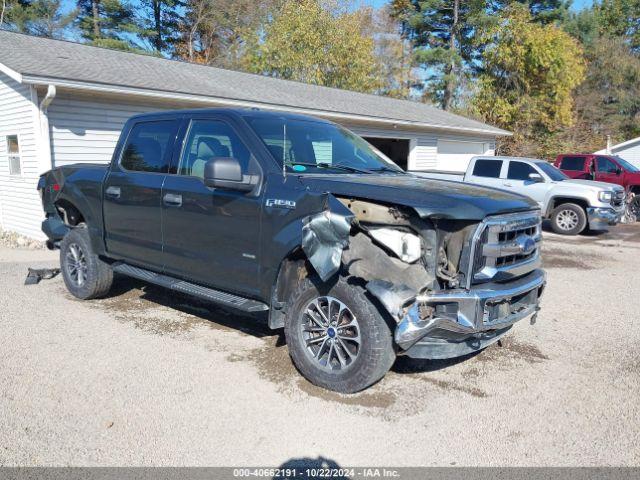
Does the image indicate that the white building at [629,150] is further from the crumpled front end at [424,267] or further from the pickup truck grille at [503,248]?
the crumpled front end at [424,267]

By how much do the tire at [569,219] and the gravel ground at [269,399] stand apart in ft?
24.9

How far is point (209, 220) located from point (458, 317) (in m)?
2.30

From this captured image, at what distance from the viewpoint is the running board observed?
4352 millimetres

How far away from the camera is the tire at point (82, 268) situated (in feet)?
19.9

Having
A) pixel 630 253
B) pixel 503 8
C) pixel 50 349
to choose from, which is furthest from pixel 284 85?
pixel 503 8

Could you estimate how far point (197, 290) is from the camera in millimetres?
4801

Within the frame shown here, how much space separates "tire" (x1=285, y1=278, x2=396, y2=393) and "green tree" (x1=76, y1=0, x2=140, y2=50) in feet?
98.1

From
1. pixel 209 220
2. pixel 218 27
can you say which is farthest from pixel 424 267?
pixel 218 27

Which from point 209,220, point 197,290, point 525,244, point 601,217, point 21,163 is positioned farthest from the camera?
point 601,217

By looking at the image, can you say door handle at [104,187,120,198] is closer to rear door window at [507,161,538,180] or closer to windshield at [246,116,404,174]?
windshield at [246,116,404,174]

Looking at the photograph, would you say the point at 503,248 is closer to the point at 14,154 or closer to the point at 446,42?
the point at 14,154

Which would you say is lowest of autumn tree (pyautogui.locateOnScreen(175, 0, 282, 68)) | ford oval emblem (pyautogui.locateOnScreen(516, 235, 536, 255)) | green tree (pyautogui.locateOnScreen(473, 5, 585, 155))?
ford oval emblem (pyautogui.locateOnScreen(516, 235, 536, 255))

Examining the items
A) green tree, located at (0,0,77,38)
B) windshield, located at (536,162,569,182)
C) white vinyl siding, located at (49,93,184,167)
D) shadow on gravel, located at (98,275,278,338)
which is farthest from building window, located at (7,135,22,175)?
green tree, located at (0,0,77,38)

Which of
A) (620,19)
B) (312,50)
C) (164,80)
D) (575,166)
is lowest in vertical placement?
(575,166)
